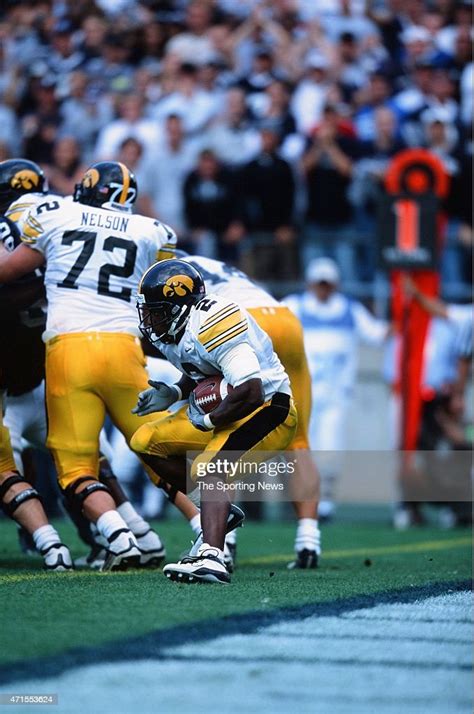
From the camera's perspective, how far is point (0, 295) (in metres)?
6.62

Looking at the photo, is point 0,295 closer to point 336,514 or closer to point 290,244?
point 290,244

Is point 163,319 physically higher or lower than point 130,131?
lower

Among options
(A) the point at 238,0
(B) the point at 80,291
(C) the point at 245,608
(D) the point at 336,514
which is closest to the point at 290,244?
(D) the point at 336,514

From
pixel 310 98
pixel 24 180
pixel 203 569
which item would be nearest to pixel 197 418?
pixel 203 569

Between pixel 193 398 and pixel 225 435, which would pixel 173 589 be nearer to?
pixel 225 435

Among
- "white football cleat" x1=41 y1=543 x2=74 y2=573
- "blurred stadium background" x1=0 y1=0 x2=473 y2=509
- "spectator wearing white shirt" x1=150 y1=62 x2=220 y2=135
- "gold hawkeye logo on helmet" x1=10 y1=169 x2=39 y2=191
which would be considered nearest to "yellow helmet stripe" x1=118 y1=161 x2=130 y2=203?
"gold hawkeye logo on helmet" x1=10 y1=169 x2=39 y2=191

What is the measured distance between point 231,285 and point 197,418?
1474 millimetres

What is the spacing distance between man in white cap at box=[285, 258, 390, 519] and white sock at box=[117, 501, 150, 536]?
430 centimetres

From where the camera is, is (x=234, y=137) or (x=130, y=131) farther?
(x=130, y=131)

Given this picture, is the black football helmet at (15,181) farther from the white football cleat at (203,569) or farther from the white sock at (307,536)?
the white football cleat at (203,569)

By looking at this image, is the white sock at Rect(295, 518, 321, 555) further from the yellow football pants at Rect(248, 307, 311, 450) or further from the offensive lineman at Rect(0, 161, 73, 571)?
the offensive lineman at Rect(0, 161, 73, 571)

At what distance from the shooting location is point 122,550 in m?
5.98

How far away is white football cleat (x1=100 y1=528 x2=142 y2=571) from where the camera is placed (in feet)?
19.6

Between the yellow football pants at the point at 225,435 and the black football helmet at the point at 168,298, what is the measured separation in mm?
396
